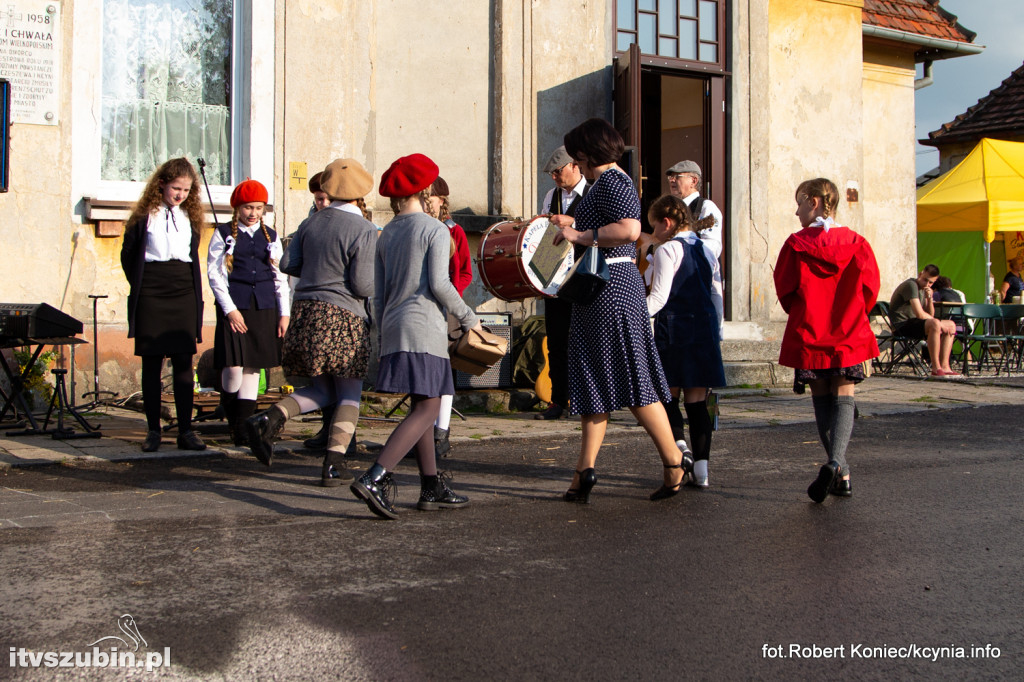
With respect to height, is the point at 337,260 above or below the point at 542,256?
below

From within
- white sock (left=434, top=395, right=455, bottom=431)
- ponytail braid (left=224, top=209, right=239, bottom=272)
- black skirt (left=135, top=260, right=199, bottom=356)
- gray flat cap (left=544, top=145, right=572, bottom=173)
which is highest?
gray flat cap (left=544, top=145, right=572, bottom=173)

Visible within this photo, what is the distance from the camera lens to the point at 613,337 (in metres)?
5.26

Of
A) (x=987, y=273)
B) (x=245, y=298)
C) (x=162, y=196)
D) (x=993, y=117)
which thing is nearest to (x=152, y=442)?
(x=245, y=298)

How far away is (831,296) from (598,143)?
1442mm

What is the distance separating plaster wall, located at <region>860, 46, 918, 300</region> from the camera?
1549cm

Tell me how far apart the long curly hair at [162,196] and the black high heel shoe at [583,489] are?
3294 mm

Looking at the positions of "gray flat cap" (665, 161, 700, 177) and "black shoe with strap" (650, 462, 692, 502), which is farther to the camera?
"gray flat cap" (665, 161, 700, 177)

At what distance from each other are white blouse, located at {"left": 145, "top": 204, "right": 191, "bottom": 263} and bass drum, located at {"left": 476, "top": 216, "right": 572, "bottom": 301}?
2.26 metres

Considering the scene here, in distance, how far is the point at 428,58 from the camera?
36.8 ft

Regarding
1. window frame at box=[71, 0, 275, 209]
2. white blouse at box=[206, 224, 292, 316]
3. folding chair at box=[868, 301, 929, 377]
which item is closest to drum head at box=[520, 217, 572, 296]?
white blouse at box=[206, 224, 292, 316]

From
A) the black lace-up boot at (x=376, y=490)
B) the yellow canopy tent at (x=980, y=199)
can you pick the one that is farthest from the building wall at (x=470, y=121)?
the black lace-up boot at (x=376, y=490)

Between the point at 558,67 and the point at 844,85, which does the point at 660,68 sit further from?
the point at 844,85

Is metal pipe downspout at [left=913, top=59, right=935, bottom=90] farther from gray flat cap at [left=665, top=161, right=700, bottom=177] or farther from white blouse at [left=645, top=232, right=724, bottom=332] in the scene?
white blouse at [left=645, top=232, right=724, bottom=332]

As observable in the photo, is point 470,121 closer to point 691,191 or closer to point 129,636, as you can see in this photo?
point 691,191
